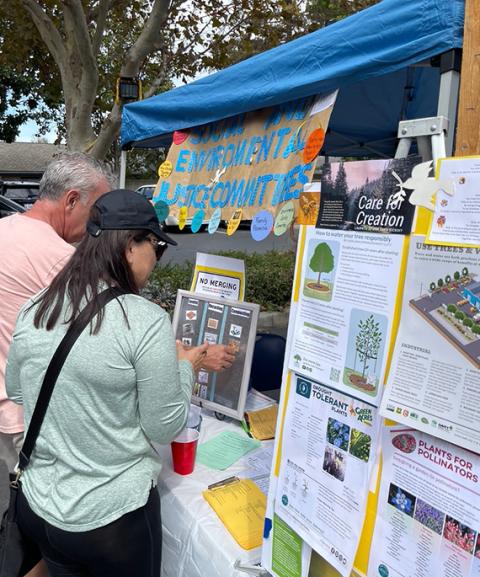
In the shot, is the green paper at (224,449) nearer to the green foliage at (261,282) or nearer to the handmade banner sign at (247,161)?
the handmade banner sign at (247,161)

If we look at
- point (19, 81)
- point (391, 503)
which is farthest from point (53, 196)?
point (19, 81)

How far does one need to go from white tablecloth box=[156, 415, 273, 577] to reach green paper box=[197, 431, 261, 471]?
0.03m

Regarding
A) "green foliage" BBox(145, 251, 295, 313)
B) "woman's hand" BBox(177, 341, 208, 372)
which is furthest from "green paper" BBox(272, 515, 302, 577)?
"green foliage" BBox(145, 251, 295, 313)

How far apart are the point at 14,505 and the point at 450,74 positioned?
5.36 feet

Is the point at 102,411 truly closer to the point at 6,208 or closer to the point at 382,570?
the point at 382,570

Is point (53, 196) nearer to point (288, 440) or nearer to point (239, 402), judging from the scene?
point (239, 402)

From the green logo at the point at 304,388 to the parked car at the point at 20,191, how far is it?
10482 millimetres

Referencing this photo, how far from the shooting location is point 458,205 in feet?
3.00

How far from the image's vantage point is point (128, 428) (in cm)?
126

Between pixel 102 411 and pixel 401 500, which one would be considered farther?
pixel 102 411

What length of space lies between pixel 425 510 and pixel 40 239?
1.48 meters

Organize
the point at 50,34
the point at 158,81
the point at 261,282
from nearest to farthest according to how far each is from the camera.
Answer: the point at 50,34
the point at 158,81
the point at 261,282

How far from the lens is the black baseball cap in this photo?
1249 millimetres

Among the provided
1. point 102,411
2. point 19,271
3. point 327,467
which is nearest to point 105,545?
point 102,411
